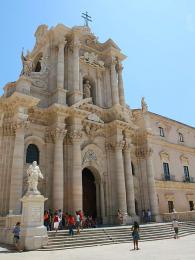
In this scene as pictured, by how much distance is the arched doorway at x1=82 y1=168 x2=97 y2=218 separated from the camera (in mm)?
22609

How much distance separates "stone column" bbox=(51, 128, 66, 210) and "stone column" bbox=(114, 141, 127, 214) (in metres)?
5.37

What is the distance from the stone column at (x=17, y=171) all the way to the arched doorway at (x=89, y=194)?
22.3ft

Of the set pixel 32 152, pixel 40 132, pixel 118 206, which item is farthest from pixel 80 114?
pixel 118 206

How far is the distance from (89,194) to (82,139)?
4768 mm

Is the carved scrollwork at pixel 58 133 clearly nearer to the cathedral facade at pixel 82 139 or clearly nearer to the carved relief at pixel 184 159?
the cathedral facade at pixel 82 139

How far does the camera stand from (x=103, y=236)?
15.7 metres

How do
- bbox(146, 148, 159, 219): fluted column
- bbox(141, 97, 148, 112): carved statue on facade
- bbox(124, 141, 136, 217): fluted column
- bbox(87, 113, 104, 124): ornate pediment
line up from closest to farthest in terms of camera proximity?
→ bbox(124, 141, 136, 217): fluted column < bbox(87, 113, 104, 124): ornate pediment < bbox(146, 148, 159, 219): fluted column < bbox(141, 97, 148, 112): carved statue on facade

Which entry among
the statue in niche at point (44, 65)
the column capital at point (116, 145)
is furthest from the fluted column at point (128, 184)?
the statue in niche at point (44, 65)

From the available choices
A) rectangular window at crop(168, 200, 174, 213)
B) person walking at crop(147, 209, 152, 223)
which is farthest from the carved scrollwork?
rectangular window at crop(168, 200, 174, 213)

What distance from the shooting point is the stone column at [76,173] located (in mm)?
19328

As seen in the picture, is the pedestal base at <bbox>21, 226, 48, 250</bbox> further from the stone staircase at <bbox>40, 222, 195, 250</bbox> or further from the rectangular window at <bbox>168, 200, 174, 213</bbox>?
the rectangular window at <bbox>168, 200, 174, 213</bbox>

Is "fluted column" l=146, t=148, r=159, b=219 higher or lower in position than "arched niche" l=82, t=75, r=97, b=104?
lower

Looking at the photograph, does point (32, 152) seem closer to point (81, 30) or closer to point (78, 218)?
point (78, 218)

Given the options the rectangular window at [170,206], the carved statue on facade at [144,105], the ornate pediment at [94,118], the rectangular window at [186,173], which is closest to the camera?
the ornate pediment at [94,118]
